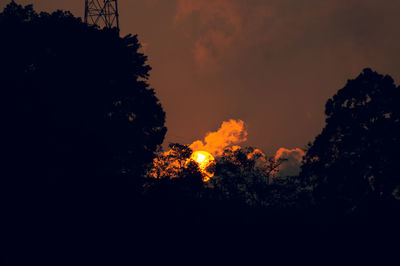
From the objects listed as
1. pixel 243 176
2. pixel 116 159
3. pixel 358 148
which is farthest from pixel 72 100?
pixel 243 176

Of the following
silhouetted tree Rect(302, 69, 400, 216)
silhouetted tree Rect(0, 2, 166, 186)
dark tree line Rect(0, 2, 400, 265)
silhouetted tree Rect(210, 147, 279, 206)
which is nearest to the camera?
dark tree line Rect(0, 2, 400, 265)

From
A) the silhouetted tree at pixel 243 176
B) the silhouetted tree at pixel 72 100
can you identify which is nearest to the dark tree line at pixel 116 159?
the silhouetted tree at pixel 72 100

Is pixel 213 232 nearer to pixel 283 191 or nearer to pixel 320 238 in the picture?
pixel 320 238

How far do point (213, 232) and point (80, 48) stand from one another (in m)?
14.1

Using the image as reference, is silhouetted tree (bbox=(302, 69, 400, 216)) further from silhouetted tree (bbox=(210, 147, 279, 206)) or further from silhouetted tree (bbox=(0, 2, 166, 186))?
silhouetted tree (bbox=(210, 147, 279, 206))

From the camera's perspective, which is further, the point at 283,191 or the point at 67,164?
the point at 283,191

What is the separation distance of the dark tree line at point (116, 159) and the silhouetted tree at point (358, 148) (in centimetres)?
8

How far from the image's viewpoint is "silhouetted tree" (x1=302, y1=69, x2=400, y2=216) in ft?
83.8

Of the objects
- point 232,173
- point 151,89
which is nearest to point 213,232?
point 151,89

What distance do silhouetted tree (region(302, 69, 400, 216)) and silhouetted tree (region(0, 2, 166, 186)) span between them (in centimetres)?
1345

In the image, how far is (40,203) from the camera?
15477 millimetres

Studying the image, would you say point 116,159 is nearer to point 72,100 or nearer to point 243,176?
point 72,100

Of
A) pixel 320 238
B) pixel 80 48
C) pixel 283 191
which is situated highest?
pixel 283 191

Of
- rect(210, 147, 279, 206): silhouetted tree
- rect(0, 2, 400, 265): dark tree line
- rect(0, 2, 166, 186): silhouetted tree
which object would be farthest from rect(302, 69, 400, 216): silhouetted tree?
rect(210, 147, 279, 206): silhouetted tree
